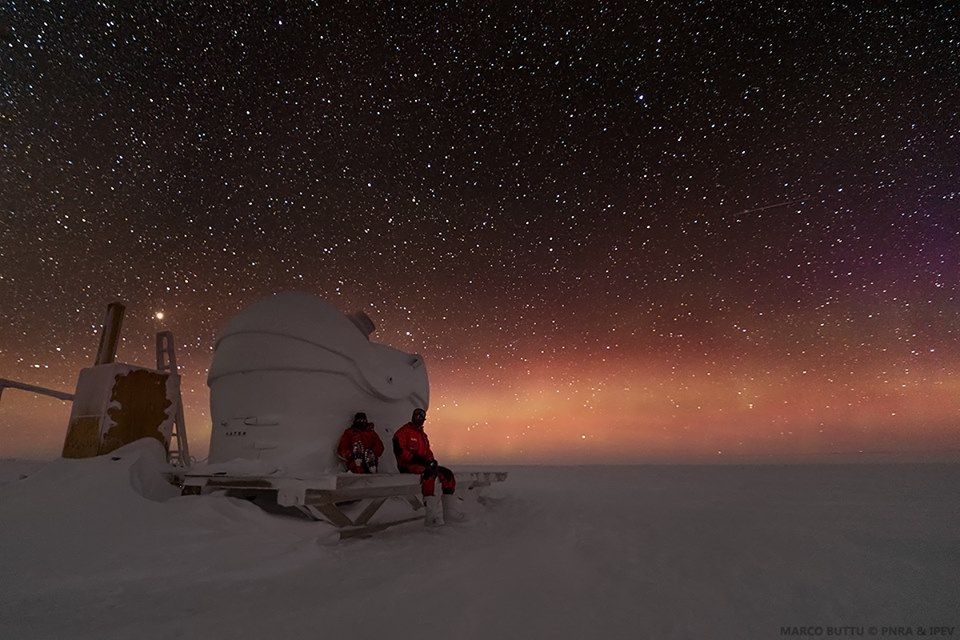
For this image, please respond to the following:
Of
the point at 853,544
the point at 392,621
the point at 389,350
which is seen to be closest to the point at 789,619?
the point at 392,621

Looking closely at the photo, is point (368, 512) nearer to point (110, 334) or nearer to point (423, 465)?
point (423, 465)

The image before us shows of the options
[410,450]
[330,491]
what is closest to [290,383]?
[410,450]

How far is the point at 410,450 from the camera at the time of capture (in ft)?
24.9

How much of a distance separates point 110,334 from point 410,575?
329 inches

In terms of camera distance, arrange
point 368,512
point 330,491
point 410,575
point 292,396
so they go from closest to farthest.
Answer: point 410,575 < point 330,491 < point 368,512 < point 292,396

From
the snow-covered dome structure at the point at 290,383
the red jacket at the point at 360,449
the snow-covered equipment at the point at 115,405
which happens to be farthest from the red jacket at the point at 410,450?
the snow-covered equipment at the point at 115,405

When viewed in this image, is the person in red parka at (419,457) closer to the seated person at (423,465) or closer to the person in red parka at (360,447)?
the seated person at (423,465)

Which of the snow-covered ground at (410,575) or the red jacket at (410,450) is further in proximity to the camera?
the red jacket at (410,450)

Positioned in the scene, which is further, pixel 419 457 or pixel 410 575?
pixel 419 457

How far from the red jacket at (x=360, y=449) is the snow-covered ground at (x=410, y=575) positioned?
5.93 ft

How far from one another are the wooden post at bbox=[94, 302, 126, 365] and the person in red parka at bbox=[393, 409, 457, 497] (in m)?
5.91

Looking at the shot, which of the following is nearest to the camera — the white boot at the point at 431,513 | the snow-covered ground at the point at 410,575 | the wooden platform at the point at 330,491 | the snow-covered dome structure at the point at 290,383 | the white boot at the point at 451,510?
the snow-covered ground at the point at 410,575

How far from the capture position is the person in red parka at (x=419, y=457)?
7.05m

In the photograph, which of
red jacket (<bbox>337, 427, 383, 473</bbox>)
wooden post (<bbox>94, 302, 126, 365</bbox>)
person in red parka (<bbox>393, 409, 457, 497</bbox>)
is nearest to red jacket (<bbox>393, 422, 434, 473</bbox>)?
person in red parka (<bbox>393, 409, 457, 497</bbox>)
